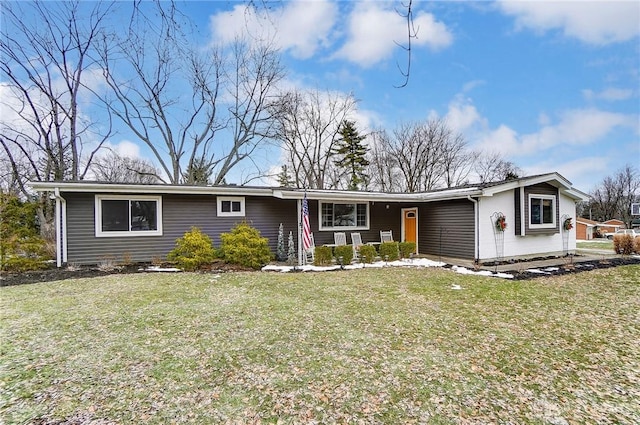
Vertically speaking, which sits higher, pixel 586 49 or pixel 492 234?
pixel 586 49

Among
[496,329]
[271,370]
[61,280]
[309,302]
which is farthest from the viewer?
[61,280]

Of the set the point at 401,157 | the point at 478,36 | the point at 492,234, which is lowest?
the point at 492,234

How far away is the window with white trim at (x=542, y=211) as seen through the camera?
1109cm

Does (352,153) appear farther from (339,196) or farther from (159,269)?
(159,269)

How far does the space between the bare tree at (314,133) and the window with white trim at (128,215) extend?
15.4 meters

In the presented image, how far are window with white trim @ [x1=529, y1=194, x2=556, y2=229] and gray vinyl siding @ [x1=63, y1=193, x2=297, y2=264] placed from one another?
8651mm

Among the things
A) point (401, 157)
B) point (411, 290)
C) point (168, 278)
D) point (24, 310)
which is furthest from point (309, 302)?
point (401, 157)

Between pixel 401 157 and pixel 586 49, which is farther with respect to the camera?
pixel 401 157

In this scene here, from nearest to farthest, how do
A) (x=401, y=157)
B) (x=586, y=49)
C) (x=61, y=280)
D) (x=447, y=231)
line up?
1. (x=61, y=280)
2. (x=586, y=49)
3. (x=447, y=231)
4. (x=401, y=157)

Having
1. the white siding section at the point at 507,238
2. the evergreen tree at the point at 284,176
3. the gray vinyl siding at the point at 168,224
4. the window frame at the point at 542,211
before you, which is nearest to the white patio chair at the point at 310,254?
the gray vinyl siding at the point at 168,224

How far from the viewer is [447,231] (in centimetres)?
1148

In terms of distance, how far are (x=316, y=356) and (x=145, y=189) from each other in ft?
27.0

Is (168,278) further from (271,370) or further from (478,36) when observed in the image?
(478,36)

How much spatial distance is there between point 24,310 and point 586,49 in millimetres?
15287
